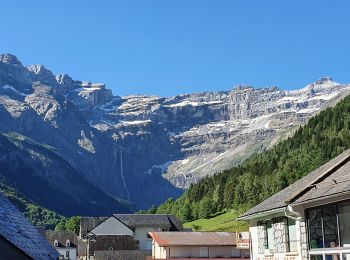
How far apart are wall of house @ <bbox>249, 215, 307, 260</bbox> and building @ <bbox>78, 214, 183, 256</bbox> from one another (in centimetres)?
8854

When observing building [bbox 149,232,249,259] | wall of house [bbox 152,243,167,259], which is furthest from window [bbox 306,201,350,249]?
wall of house [bbox 152,243,167,259]

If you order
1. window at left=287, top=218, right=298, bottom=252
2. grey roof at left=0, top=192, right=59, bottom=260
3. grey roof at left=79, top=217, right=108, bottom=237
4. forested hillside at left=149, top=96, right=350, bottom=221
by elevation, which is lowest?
grey roof at left=0, top=192, right=59, bottom=260

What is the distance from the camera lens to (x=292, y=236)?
1157 inches

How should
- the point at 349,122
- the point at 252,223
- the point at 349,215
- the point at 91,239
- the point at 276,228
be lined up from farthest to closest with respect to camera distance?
the point at 349,122 → the point at 91,239 → the point at 252,223 → the point at 276,228 → the point at 349,215

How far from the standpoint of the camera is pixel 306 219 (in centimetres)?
2555

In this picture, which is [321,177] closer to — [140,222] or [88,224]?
[140,222]

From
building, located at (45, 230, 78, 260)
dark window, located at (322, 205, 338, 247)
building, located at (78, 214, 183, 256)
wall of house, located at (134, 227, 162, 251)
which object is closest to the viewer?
dark window, located at (322, 205, 338, 247)

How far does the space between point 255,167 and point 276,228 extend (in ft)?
514

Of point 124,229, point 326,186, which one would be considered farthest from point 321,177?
point 124,229

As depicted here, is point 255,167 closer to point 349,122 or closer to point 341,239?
point 349,122

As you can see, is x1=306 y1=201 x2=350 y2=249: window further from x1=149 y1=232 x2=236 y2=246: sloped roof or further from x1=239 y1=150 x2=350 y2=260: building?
x1=149 y1=232 x2=236 y2=246: sloped roof

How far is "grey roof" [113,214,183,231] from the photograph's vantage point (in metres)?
136

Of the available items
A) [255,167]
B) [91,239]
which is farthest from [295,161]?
[91,239]

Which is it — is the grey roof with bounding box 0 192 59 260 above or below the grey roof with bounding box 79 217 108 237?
below
